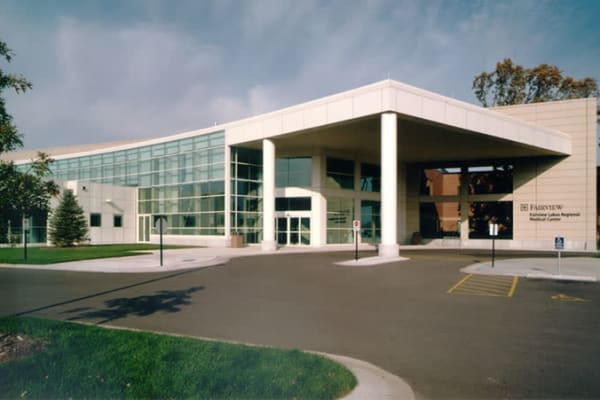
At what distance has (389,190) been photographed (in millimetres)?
24844

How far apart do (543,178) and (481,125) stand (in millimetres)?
11799

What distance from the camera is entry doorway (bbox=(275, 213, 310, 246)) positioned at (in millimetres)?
37344

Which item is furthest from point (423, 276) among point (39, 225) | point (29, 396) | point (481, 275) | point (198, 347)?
point (39, 225)

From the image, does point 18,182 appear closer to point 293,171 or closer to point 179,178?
point 293,171

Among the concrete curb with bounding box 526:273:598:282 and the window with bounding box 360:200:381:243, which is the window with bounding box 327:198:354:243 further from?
the concrete curb with bounding box 526:273:598:282

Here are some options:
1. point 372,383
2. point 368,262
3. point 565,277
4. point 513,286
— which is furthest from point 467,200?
point 372,383

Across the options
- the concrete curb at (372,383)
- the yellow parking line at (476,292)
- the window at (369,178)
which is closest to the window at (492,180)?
the window at (369,178)

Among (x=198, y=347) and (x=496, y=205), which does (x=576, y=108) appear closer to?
(x=496, y=205)

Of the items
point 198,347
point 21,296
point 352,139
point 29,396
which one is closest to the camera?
point 29,396

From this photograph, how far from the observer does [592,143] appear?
34906 millimetres

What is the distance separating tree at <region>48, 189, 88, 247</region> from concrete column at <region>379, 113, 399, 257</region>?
24.2 meters

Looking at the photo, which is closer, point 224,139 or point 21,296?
point 21,296

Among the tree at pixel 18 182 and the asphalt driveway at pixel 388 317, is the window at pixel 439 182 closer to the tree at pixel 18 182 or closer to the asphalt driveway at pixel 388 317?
the asphalt driveway at pixel 388 317

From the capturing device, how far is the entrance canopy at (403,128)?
2569cm
